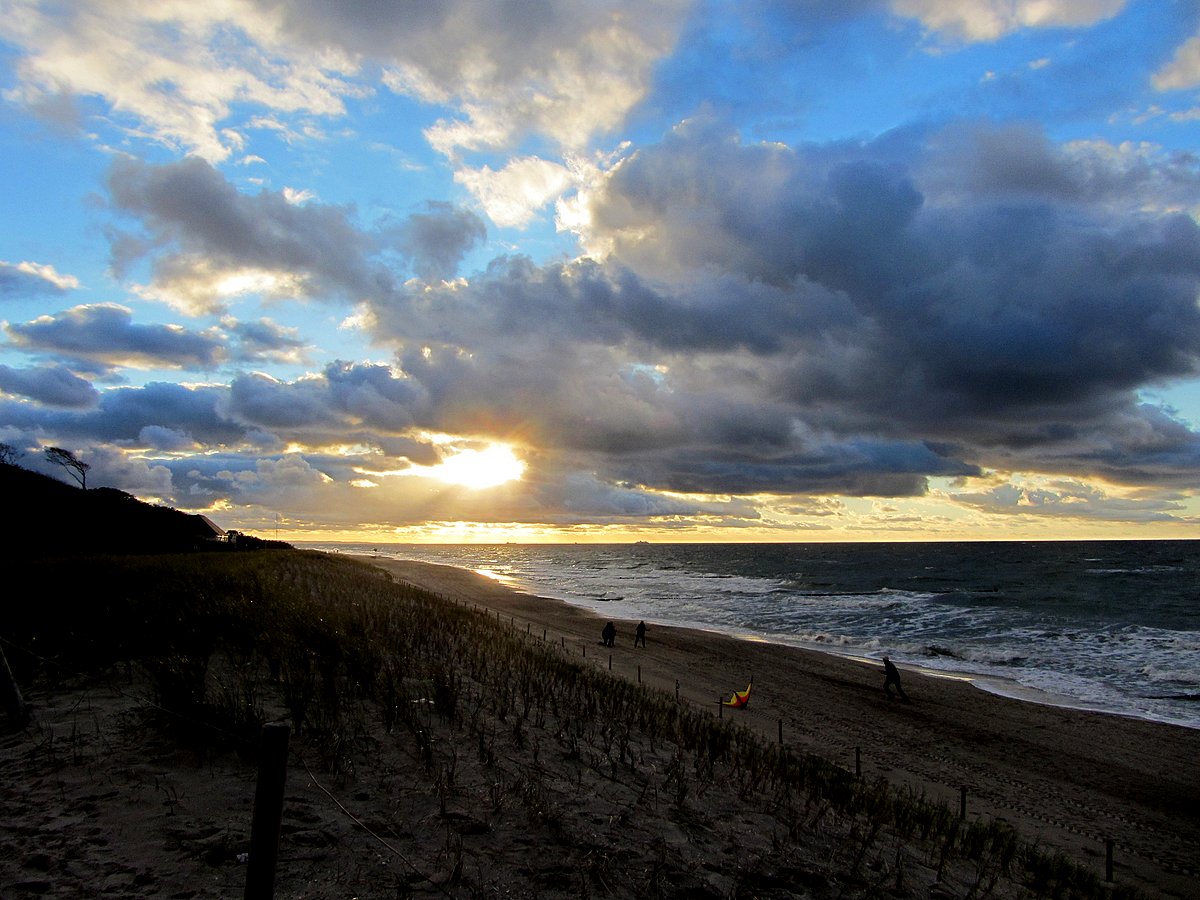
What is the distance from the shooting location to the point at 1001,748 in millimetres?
18266

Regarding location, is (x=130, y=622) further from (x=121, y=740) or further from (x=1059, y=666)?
(x=1059, y=666)

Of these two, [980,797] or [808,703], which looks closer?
[980,797]

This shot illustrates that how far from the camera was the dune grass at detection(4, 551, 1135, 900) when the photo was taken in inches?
292

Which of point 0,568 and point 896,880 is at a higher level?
point 0,568

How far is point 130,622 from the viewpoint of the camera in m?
10.9

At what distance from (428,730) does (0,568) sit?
14.1m

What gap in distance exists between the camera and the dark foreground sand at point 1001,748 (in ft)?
42.2

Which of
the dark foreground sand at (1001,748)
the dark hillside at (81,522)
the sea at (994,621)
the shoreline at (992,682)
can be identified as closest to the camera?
the dark foreground sand at (1001,748)

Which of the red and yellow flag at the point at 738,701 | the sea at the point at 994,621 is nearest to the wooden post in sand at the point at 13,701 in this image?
the red and yellow flag at the point at 738,701

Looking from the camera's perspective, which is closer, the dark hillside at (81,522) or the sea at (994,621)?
the sea at (994,621)

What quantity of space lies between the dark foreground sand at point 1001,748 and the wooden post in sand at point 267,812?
12988 millimetres

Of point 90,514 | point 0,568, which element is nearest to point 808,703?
point 0,568

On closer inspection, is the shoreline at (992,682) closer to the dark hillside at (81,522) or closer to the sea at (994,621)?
the sea at (994,621)

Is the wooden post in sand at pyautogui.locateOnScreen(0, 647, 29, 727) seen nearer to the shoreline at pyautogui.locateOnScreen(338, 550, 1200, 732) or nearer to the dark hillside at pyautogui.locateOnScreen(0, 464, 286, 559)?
the dark hillside at pyautogui.locateOnScreen(0, 464, 286, 559)
